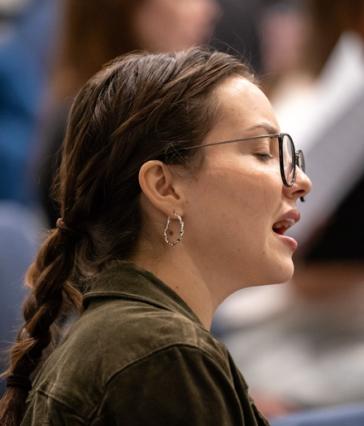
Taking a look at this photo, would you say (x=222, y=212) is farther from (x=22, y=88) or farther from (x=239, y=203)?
(x=22, y=88)

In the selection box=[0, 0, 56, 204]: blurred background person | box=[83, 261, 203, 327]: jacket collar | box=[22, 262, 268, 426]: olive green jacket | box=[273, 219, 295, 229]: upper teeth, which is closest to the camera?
box=[22, 262, 268, 426]: olive green jacket

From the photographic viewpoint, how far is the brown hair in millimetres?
1507

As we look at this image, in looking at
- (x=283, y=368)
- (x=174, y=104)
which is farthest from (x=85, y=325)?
(x=283, y=368)

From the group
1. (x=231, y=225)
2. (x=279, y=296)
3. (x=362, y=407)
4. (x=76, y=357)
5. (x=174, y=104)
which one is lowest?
(x=279, y=296)

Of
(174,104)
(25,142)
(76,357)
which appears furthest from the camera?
(25,142)

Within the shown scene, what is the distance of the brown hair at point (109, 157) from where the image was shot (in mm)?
1507

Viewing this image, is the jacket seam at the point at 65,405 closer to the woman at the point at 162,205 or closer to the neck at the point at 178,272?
the woman at the point at 162,205

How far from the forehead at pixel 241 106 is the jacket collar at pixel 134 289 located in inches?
9.1

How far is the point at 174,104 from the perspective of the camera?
59.4 inches

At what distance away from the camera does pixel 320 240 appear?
331 centimetres

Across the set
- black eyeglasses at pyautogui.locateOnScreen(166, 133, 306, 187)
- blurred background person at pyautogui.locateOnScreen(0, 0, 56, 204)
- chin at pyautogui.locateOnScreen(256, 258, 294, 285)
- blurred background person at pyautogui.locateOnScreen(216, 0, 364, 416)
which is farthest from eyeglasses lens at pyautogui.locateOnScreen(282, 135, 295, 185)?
blurred background person at pyautogui.locateOnScreen(0, 0, 56, 204)

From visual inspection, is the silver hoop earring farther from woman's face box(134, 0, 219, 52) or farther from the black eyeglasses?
woman's face box(134, 0, 219, 52)

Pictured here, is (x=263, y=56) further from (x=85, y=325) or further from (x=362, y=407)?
(x=85, y=325)

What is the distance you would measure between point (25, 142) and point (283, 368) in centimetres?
115
